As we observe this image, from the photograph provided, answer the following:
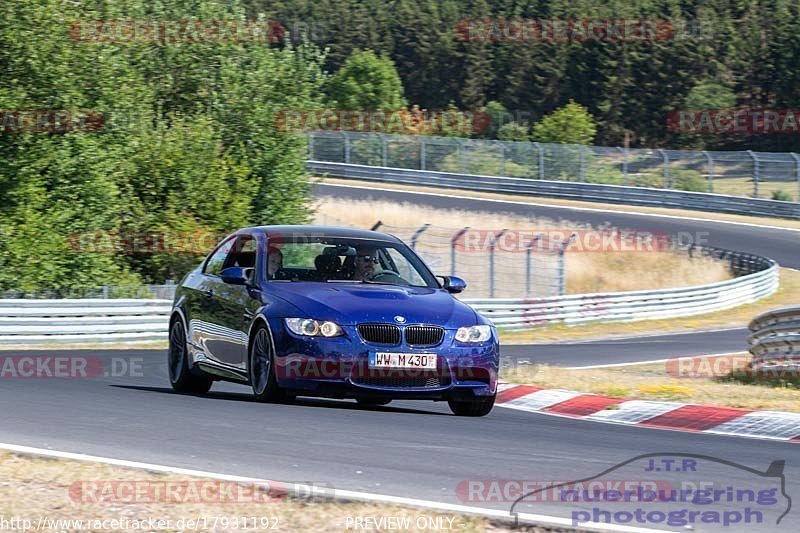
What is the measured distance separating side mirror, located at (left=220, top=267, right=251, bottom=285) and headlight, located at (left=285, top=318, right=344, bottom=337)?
3.51 ft

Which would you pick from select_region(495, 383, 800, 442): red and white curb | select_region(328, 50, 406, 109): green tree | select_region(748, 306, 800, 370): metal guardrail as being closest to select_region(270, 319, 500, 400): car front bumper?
select_region(495, 383, 800, 442): red and white curb

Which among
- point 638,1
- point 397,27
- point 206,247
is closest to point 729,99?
point 638,1

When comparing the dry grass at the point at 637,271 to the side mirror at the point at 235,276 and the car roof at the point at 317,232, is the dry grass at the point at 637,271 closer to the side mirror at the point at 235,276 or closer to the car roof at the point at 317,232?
A: the car roof at the point at 317,232

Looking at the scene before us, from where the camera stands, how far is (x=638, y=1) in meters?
100

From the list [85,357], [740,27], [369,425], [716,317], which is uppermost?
[740,27]

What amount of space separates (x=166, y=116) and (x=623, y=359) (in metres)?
19.8

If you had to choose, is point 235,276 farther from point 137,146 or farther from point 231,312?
point 137,146

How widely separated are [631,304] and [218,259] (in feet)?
67.7

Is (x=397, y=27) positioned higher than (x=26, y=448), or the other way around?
(x=397, y=27)

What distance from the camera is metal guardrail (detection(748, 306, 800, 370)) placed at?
1625 cm

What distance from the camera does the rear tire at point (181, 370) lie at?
11.5 metres

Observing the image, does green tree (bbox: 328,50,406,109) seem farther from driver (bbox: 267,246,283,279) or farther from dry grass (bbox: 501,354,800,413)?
driver (bbox: 267,246,283,279)

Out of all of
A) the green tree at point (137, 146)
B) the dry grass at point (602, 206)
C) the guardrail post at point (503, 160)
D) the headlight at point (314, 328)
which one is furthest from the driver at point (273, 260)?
the guardrail post at point (503, 160)

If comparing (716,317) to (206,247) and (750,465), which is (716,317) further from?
(750,465)
